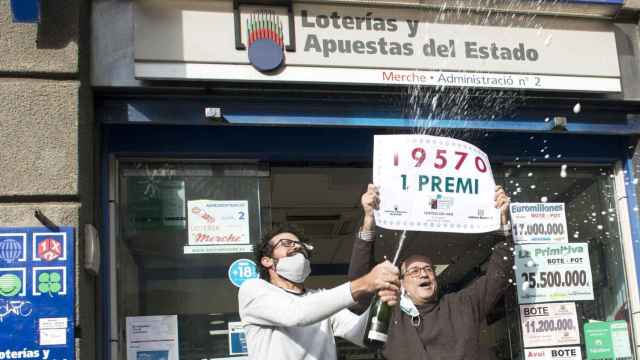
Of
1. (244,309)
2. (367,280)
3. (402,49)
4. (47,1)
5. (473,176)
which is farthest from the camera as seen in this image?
(402,49)

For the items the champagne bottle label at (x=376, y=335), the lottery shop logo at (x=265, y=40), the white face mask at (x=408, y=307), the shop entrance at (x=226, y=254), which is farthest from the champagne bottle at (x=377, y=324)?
the lottery shop logo at (x=265, y=40)

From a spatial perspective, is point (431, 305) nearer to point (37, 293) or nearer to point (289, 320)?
point (289, 320)

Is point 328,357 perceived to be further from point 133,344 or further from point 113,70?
point 113,70

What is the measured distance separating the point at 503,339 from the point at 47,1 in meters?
4.04

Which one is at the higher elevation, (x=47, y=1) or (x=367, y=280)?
(x=47, y=1)

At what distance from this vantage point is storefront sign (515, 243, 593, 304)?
21.4ft

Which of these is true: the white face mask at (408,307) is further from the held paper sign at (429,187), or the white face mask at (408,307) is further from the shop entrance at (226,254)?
the shop entrance at (226,254)

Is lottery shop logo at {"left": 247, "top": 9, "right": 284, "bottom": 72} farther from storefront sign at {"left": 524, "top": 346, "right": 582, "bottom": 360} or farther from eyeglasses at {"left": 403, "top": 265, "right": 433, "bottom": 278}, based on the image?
storefront sign at {"left": 524, "top": 346, "right": 582, "bottom": 360}

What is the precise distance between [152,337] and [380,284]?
2.62m

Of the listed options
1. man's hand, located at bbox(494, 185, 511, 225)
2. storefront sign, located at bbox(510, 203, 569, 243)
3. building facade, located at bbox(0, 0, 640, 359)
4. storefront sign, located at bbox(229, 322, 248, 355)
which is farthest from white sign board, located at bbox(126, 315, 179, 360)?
storefront sign, located at bbox(510, 203, 569, 243)

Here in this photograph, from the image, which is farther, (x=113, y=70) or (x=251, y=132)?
(x=251, y=132)

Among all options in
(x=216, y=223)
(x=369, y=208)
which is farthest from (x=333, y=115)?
(x=369, y=208)

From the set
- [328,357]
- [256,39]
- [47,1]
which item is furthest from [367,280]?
[47,1]

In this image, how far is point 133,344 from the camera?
5.88 meters
